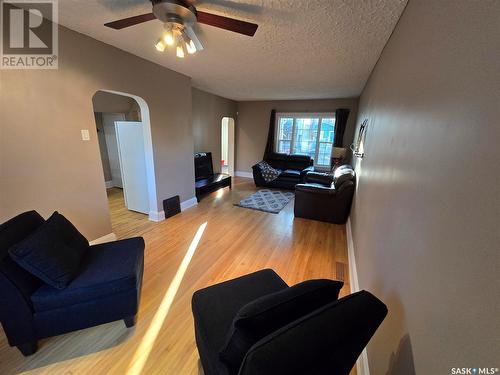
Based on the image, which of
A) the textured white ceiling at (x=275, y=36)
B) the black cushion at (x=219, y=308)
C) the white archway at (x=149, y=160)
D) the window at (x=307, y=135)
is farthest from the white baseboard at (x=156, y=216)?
the window at (x=307, y=135)

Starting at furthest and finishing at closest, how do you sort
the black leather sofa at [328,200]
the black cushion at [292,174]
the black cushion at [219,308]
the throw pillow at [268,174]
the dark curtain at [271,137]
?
the dark curtain at [271,137], the throw pillow at [268,174], the black cushion at [292,174], the black leather sofa at [328,200], the black cushion at [219,308]

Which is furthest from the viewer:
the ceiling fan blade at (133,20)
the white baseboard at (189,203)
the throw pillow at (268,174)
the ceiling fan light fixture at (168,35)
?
the throw pillow at (268,174)

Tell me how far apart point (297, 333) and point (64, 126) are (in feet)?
9.34

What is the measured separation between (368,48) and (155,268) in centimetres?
341

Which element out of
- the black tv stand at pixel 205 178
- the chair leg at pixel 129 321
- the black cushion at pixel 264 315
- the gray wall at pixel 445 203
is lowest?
the chair leg at pixel 129 321

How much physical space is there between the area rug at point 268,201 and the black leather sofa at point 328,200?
602 mm

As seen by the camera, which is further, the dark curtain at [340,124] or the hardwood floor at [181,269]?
the dark curtain at [340,124]

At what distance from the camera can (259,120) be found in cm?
665

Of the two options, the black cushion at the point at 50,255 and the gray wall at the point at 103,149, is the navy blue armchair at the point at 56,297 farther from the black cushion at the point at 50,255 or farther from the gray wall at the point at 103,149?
the gray wall at the point at 103,149

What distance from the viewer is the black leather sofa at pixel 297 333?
651 millimetres

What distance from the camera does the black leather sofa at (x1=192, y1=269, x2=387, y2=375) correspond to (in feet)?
2.14

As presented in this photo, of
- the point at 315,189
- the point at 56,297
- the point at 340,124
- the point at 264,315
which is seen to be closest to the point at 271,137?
the point at 340,124

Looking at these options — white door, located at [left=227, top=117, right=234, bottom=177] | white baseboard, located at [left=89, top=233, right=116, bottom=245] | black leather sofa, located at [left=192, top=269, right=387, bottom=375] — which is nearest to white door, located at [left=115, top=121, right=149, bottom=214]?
white baseboard, located at [left=89, top=233, right=116, bottom=245]

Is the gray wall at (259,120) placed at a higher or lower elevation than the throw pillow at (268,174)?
higher
